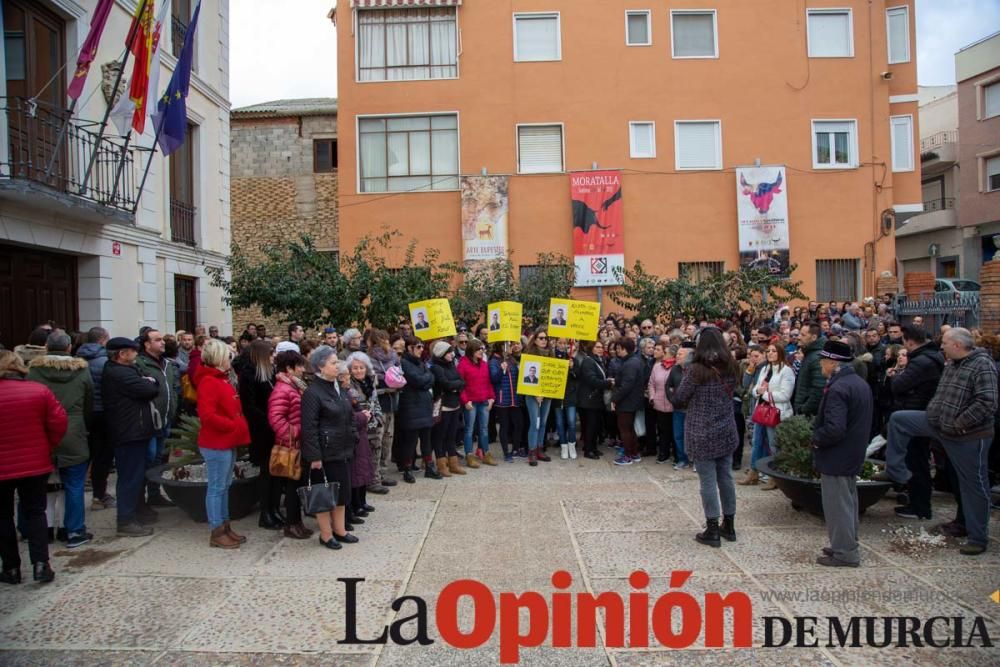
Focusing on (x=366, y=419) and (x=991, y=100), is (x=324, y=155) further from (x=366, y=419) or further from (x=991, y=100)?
(x=991, y=100)

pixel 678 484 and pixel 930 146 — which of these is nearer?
pixel 678 484

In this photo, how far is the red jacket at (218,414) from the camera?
5941mm

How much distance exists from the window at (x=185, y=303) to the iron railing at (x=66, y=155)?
2.64m

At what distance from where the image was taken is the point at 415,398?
28.2ft

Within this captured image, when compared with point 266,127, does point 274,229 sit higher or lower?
lower

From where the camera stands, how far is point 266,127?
2681cm

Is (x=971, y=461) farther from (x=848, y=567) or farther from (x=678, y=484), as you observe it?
(x=678, y=484)

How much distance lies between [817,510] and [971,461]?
1.43 m

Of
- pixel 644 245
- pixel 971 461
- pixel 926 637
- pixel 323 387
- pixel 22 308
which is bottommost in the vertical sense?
pixel 926 637

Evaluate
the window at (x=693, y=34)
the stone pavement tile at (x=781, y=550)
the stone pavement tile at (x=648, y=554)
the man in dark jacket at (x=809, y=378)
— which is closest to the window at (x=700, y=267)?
the window at (x=693, y=34)

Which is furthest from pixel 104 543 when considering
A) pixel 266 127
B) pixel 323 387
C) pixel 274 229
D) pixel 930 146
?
pixel 930 146

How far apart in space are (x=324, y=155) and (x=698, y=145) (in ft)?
47.0

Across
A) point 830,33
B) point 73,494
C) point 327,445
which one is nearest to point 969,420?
point 327,445

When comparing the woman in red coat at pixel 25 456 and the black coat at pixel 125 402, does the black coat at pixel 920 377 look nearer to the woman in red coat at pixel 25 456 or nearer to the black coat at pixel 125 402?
the black coat at pixel 125 402
